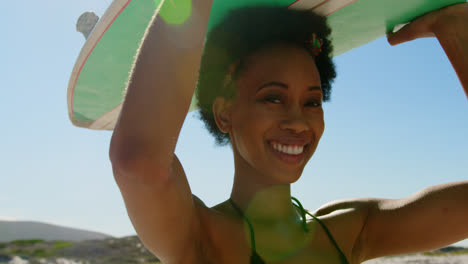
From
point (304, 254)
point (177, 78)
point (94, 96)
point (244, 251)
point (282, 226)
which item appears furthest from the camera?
point (94, 96)

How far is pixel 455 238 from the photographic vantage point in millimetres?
1844

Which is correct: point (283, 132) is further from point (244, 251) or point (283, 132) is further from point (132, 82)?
point (132, 82)

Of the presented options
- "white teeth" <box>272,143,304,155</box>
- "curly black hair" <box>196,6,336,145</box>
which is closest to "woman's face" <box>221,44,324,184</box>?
"white teeth" <box>272,143,304,155</box>

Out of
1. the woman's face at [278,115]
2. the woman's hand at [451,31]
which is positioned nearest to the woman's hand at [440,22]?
the woman's hand at [451,31]

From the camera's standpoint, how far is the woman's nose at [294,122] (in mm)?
1505

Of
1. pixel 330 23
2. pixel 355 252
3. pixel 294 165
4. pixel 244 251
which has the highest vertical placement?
pixel 330 23

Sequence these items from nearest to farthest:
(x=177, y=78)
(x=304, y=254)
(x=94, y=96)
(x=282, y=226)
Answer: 1. (x=177, y=78)
2. (x=304, y=254)
3. (x=282, y=226)
4. (x=94, y=96)

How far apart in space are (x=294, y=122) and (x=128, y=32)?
757mm

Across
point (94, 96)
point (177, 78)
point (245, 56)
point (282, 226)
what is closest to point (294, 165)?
point (282, 226)

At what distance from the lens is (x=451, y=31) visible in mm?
1778

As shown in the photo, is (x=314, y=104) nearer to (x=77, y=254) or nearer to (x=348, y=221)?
(x=348, y=221)

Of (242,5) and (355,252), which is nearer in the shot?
(242,5)

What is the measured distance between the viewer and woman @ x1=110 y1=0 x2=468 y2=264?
111 centimetres

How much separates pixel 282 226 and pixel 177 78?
1.15 meters
